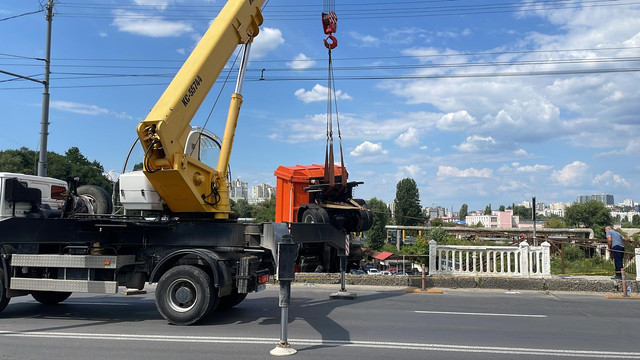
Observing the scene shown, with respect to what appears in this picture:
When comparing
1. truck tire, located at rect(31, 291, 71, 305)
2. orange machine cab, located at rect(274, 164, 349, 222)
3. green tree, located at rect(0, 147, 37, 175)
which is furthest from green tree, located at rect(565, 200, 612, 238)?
green tree, located at rect(0, 147, 37, 175)

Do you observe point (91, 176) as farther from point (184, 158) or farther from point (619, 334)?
point (619, 334)

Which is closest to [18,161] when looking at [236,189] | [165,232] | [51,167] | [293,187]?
[51,167]

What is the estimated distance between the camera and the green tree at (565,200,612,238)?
6469cm

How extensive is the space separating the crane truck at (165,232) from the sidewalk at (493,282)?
14.6 feet

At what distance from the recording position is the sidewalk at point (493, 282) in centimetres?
1229

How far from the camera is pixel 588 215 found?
6631 centimetres

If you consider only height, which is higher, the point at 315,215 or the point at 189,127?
the point at 189,127

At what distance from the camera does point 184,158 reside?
8.26 metres

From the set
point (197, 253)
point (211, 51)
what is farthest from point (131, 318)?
point (211, 51)

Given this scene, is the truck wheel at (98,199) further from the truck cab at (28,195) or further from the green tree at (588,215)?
the green tree at (588,215)

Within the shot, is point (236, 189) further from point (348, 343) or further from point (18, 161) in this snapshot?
point (18, 161)

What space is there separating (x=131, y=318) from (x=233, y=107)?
4.66m

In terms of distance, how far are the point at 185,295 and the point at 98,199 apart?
339 centimetres

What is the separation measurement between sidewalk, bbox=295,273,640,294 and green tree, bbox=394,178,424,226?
235 feet
